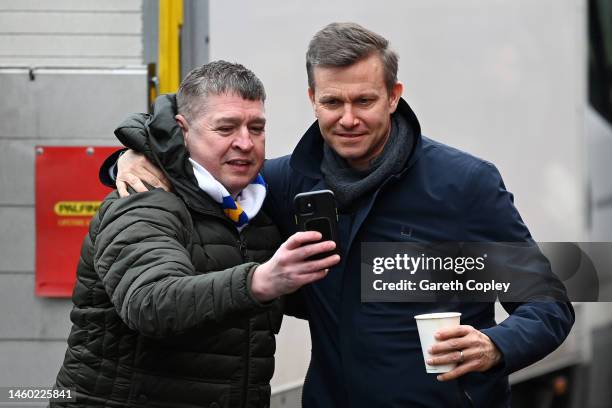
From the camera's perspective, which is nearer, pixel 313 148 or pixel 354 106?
pixel 354 106

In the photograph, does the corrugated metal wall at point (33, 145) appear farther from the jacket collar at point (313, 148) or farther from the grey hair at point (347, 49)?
the grey hair at point (347, 49)

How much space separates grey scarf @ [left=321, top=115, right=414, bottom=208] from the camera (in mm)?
2830

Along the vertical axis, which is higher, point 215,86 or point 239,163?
point 215,86

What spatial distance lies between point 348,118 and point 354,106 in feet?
0.14

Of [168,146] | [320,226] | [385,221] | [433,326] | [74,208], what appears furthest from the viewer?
[74,208]

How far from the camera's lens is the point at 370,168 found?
2.89m

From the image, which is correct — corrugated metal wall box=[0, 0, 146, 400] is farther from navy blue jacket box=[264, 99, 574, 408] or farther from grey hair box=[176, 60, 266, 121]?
navy blue jacket box=[264, 99, 574, 408]

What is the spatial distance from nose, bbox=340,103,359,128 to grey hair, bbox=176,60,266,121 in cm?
21

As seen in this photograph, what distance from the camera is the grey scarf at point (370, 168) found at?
2.83 m

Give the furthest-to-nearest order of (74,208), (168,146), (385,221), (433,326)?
(74,208) < (385,221) < (168,146) < (433,326)

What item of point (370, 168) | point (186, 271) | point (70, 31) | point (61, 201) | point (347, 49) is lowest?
point (186, 271)

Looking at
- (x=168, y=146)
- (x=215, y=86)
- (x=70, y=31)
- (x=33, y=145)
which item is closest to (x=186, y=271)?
(x=168, y=146)

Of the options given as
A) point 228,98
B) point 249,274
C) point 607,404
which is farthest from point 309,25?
point 607,404

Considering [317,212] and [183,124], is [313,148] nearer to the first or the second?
[183,124]
